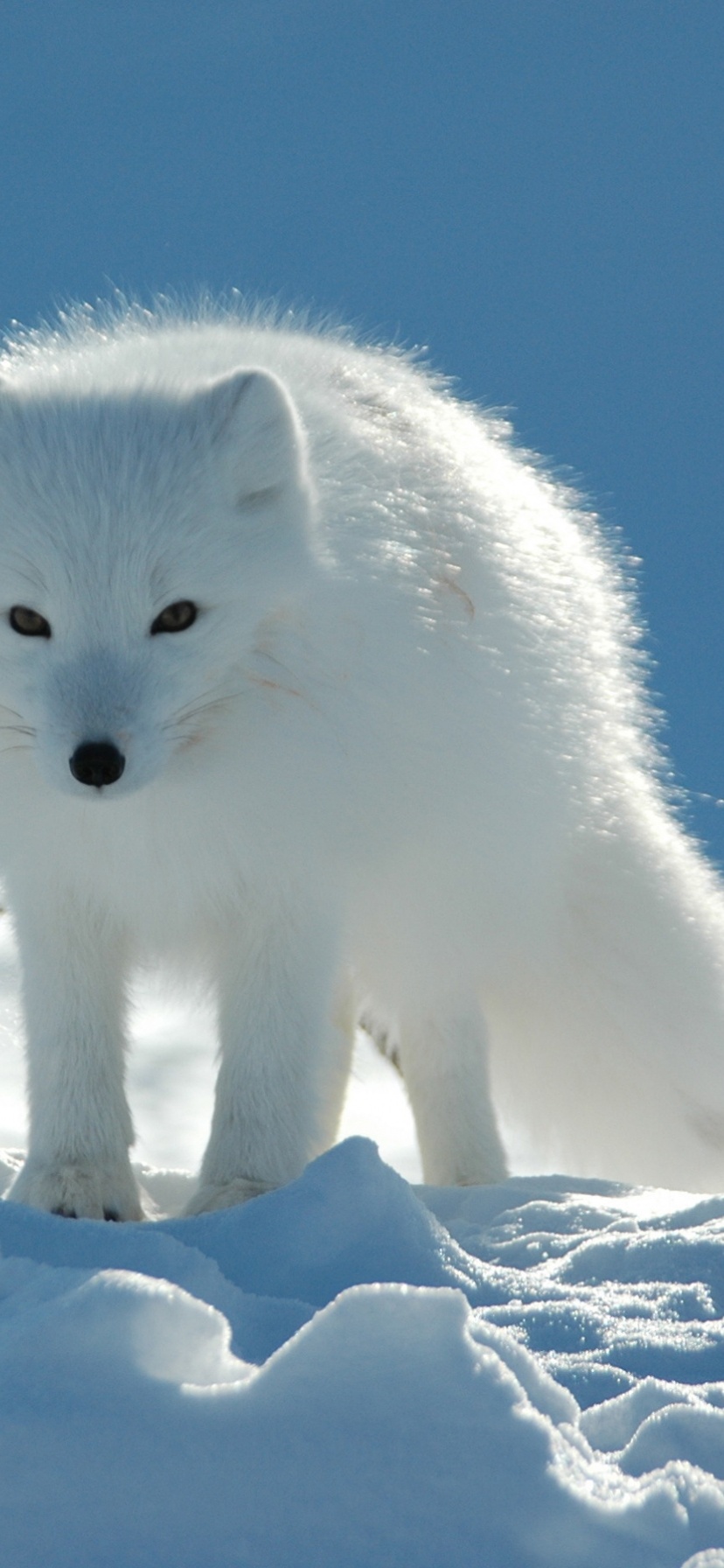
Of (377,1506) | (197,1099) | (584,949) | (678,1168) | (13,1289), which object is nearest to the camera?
(377,1506)

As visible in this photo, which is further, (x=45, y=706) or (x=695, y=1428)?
(x=45, y=706)

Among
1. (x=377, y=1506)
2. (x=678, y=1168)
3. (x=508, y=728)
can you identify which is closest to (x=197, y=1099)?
(x=678, y=1168)

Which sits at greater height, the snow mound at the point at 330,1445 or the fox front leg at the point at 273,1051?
the fox front leg at the point at 273,1051

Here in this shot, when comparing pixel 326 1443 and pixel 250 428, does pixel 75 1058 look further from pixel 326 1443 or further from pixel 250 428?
pixel 326 1443

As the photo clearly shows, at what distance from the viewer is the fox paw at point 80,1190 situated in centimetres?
352

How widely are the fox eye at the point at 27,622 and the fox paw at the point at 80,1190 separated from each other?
119cm

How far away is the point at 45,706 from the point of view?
3078 mm

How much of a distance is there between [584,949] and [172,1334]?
2.84m

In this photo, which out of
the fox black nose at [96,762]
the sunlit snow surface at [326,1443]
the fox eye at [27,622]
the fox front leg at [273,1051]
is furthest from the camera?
the fox front leg at [273,1051]

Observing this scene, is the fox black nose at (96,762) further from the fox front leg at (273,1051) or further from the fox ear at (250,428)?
the fox front leg at (273,1051)

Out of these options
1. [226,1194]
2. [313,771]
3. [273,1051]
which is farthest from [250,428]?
[226,1194]

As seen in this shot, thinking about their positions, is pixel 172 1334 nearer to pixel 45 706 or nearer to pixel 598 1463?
pixel 598 1463

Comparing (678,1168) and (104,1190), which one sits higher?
(678,1168)

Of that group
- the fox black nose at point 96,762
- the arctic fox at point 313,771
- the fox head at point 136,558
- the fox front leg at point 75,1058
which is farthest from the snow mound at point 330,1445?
the fox front leg at point 75,1058
